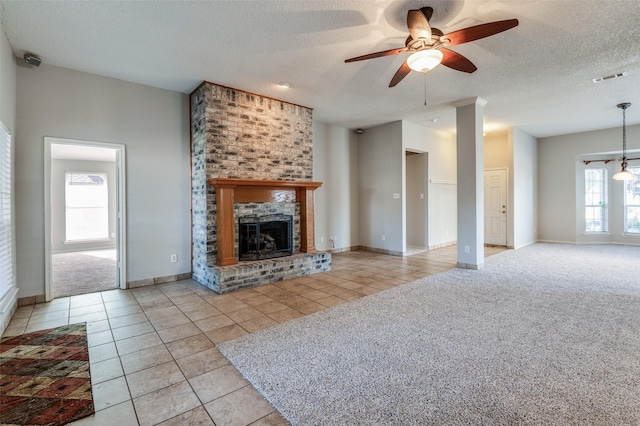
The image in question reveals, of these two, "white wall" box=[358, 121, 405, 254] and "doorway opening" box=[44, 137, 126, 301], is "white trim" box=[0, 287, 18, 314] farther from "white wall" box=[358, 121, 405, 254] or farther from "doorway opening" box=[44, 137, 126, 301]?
"white wall" box=[358, 121, 405, 254]

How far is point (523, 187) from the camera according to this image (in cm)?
781

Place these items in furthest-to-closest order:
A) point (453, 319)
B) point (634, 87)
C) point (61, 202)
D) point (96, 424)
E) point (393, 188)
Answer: point (61, 202), point (393, 188), point (634, 87), point (453, 319), point (96, 424)

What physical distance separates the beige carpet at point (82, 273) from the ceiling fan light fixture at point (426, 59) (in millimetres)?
4686

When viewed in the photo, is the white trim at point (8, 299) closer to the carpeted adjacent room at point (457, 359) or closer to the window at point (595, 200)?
the carpeted adjacent room at point (457, 359)

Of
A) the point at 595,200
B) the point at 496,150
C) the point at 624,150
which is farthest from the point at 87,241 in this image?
the point at 595,200

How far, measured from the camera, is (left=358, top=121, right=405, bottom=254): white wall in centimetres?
666

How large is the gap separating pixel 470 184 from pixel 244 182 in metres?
3.75

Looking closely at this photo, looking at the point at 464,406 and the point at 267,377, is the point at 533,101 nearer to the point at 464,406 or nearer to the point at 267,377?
the point at 464,406

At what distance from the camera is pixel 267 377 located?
2102mm

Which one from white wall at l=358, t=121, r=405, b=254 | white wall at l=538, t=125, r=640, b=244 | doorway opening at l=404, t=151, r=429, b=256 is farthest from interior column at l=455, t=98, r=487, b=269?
white wall at l=538, t=125, r=640, b=244

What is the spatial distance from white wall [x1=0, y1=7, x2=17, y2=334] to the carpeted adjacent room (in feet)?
7.57

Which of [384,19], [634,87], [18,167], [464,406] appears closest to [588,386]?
[464,406]

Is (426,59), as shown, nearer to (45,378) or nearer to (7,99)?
(45,378)

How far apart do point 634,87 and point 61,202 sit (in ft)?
39.2
